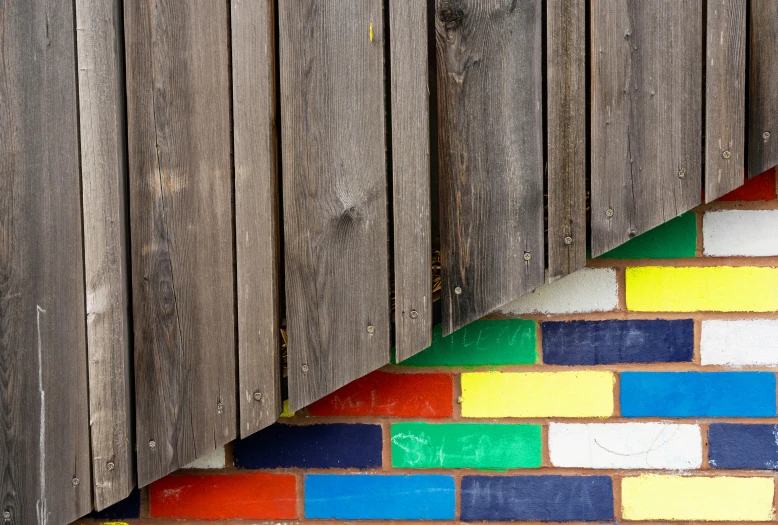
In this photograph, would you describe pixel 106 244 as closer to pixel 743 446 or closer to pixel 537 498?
pixel 537 498

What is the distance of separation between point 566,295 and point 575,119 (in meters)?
0.39

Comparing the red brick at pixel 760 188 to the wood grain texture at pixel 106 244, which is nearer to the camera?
the wood grain texture at pixel 106 244

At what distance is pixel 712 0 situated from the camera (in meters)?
1.28

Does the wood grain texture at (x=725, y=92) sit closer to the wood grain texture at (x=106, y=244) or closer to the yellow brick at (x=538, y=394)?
the yellow brick at (x=538, y=394)

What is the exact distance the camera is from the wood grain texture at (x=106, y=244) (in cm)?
130

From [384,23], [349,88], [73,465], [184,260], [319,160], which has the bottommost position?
[73,465]

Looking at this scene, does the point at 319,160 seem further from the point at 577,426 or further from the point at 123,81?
the point at 577,426

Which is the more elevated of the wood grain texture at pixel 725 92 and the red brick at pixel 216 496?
the wood grain texture at pixel 725 92

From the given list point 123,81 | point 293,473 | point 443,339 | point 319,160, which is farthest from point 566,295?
point 123,81

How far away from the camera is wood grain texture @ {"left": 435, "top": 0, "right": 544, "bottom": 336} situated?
1.29 meters

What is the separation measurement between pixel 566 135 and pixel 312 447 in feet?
2.88

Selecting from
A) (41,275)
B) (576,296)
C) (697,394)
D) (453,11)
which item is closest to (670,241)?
(576,296)

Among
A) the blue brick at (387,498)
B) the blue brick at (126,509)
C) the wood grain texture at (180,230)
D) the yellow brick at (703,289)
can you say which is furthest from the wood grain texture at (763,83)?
the blue brick at (126,509)

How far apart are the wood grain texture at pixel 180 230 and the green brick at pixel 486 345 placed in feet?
1.50
